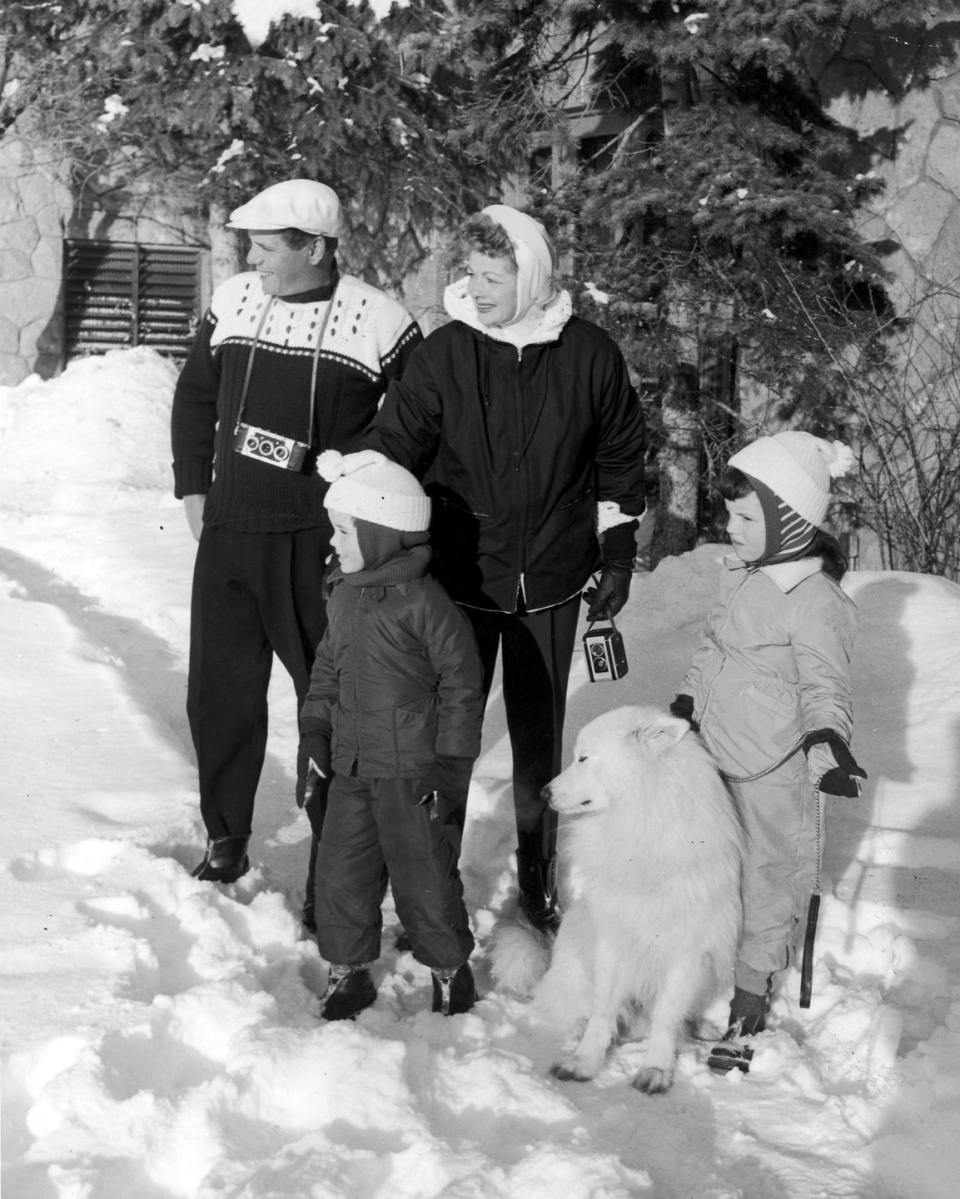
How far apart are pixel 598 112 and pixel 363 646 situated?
6.87 metres

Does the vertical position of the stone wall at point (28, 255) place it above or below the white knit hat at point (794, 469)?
above

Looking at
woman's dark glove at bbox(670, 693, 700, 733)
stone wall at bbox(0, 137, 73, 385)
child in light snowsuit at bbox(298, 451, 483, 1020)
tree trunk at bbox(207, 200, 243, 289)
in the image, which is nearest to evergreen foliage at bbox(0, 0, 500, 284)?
tree trunk at bbox(207, 200, 243, 289)

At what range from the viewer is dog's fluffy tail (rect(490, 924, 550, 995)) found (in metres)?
3.62

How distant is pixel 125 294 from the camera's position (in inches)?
500

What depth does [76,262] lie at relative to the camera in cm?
1252

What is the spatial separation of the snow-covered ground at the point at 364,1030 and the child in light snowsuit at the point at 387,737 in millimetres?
198

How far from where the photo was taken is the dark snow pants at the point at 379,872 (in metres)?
3.37

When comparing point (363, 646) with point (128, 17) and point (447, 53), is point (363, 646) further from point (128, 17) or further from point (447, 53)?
point (128, 17)

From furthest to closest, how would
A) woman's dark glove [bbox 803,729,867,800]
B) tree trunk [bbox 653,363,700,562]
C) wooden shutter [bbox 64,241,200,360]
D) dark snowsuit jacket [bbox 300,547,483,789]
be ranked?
wooden shutter [bbox 64,241,200,360] → tree trunk [bbox 653,363,700,562] → dark snowsuit jacket [bbox 300,547,483,789] → woman's dark glove [bbox 803,729,867,800]

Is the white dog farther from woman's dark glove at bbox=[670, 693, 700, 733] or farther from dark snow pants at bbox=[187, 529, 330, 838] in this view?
dark snow pants at bbox=[187, 529, 330, 838]

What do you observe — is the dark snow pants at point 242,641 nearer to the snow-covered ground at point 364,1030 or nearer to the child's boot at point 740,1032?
the snow-covered ground at point 364,1030

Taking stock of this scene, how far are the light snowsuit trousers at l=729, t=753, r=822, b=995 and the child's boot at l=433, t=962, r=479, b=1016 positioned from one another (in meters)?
0.69

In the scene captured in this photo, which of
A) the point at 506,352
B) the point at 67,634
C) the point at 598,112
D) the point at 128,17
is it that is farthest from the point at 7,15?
the point at 506,352

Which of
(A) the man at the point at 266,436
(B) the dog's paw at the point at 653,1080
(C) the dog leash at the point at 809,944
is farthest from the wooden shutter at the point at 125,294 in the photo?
(B) the dog's paw at the point at 653,1080
